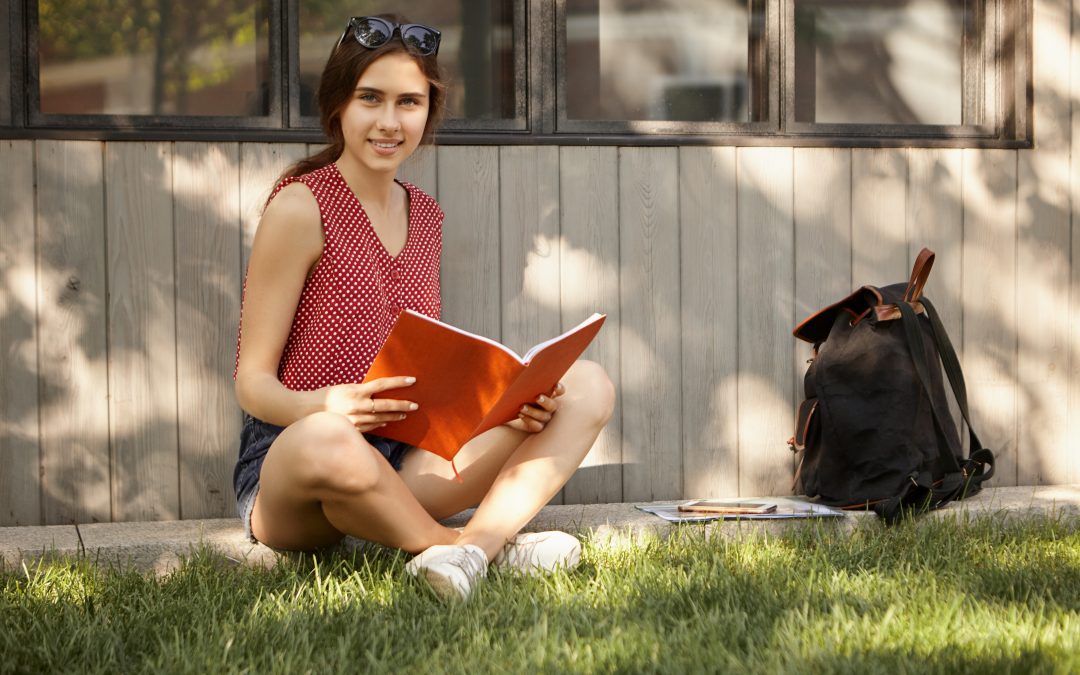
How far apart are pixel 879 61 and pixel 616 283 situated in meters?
1.07

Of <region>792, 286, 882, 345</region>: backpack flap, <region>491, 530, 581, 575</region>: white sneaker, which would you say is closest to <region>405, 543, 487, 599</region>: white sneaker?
<region>491, 530, 581, 575</region>: white sneaker

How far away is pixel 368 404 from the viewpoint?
7.73 ft

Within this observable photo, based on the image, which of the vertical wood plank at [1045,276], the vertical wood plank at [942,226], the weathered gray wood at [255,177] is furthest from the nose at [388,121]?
the vertical wood plank at [1045,276]

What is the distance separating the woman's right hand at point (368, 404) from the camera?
7.59ft

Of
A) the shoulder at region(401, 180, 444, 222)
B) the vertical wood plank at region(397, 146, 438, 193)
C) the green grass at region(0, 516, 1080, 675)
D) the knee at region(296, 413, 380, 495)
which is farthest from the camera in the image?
the vertical wood plank at region(397, 146, 438, 193)

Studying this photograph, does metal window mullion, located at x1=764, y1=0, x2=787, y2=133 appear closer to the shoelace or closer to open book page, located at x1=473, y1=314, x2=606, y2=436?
open book page, located at x1=473, y1=314, x2=606, y2=436

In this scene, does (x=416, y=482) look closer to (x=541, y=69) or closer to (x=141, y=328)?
(x=141, y=328)

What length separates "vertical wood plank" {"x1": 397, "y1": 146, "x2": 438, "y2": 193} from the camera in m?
3.24

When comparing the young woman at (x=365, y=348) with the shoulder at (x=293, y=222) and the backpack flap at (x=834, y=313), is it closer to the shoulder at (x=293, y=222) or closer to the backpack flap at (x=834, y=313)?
the shoulder at (x=293, y=222)

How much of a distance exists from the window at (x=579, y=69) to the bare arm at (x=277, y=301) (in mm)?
585

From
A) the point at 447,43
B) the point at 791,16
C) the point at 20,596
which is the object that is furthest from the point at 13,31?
the point at 791,16

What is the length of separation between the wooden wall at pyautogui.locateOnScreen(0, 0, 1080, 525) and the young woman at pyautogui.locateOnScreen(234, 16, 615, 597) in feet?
1.42

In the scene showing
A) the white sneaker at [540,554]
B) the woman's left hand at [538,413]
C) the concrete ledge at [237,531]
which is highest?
the woman's left hand at [538,413]

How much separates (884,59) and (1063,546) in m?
1.56
